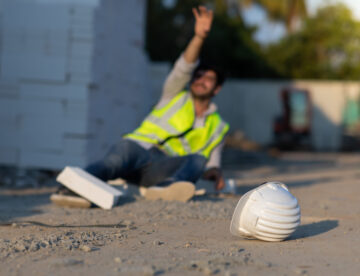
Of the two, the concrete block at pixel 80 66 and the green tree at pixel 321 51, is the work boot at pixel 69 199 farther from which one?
the green tree at pixel 321 51

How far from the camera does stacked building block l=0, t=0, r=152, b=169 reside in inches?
296

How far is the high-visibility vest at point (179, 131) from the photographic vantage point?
5.17 meters

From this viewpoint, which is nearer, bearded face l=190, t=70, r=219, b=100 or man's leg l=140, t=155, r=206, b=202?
man's leg l=140, t=155, r=206, b=202

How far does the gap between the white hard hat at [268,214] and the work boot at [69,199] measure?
1586 millimetres

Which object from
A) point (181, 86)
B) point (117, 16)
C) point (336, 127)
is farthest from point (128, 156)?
point (336, 127)

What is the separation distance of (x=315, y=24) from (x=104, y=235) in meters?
26.4

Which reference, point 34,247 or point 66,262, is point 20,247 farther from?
point 66,262

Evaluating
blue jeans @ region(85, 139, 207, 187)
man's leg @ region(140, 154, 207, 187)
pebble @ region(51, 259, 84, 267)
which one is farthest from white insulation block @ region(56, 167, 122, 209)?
pebble @ region(51, 259, 84, 267)

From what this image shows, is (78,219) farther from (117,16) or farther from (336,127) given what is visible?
(336,127)

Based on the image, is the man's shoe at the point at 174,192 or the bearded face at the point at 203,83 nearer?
the man's shoe at the point at 174,192

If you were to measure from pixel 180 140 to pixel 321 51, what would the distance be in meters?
24.2

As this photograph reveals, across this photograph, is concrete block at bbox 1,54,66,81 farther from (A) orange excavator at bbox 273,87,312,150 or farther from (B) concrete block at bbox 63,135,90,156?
(A) orange excavator at bbox 273,87,312,150

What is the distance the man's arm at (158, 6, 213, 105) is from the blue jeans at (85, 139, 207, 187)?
0.58 meters

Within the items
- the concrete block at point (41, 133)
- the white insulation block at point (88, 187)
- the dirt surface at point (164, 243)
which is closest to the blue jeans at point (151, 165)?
the dirt surface at point (164, 243)
